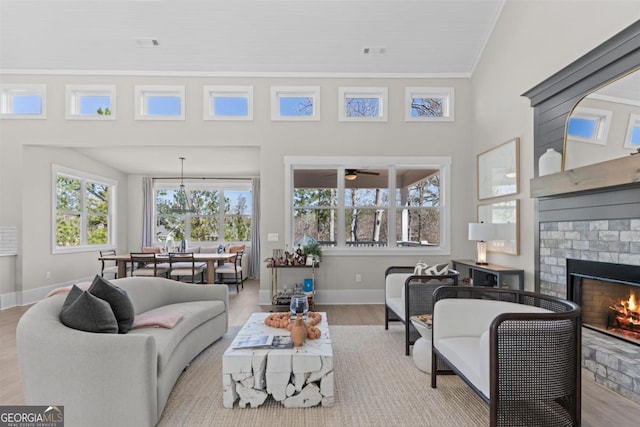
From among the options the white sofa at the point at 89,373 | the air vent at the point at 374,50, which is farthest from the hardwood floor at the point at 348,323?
the air vent at the point at 374,50

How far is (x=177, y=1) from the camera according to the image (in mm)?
4633

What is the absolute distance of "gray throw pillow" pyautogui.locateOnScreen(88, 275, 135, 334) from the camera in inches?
104

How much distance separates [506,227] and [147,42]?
5578 millimetres

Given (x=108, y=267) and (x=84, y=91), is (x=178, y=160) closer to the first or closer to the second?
(x=84, y=91)

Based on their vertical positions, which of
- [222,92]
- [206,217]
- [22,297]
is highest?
[222,92]

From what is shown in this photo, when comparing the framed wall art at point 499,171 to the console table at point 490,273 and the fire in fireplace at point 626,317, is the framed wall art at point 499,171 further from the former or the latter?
the fire in fireplace at point 626,317

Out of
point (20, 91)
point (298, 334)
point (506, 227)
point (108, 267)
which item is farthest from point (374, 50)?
point (108, 267)

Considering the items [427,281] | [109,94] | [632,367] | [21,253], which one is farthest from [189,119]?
[632,367]

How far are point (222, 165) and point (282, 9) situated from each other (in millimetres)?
3745

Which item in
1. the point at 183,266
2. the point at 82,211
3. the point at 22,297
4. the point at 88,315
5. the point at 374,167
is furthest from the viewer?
the point at 82,211

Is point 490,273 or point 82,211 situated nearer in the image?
point 490,273

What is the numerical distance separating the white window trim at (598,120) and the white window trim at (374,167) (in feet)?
8.45

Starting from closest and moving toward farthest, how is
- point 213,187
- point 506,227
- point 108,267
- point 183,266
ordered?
1. point 506,227
2. point 183,266
3. point 108,267
4. point 213,187

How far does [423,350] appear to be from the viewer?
3.07 meters
